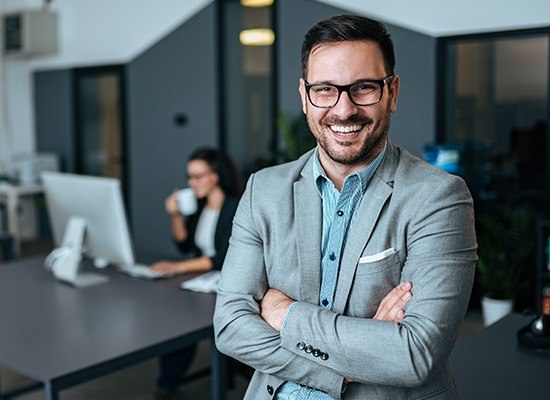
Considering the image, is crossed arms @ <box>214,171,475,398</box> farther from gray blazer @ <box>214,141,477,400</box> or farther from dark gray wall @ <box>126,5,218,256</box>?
dark gray wall @ <box>126,5,218,256</box>

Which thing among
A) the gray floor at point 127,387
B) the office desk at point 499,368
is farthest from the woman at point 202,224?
the office desk at point 499,368

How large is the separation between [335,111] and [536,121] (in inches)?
174

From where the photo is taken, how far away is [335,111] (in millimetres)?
1397

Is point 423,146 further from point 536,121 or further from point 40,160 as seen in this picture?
point 40,160

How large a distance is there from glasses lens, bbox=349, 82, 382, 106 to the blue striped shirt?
13 cm

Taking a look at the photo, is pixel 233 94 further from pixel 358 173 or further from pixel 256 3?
pixel 358 173

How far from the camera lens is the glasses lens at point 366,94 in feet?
4.59

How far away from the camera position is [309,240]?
4.83 feet

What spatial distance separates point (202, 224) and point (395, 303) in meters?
2.49

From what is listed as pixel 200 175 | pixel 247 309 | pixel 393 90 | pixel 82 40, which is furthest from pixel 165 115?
pixel 393 90

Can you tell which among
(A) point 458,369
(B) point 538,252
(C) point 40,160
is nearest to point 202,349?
(B) point 538,252

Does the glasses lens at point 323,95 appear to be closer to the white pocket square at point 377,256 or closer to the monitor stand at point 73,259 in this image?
the white pocket square at point 377,256

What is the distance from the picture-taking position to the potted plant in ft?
16.4

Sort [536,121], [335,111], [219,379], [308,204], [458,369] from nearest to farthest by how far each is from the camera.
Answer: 1. [335,111]
2. [308,204]
3. [458,369]
4. [219,379]
5. [536,121]
